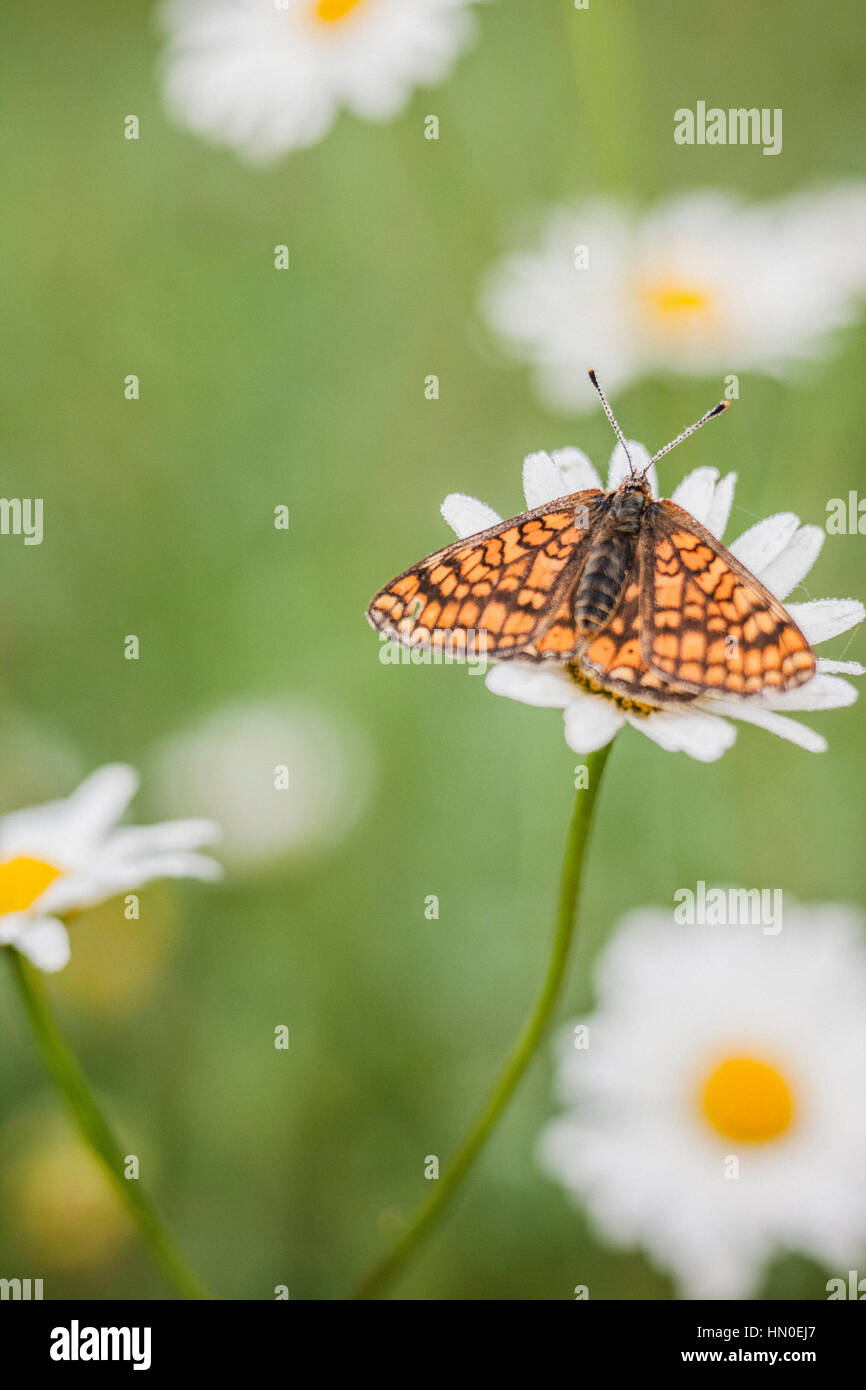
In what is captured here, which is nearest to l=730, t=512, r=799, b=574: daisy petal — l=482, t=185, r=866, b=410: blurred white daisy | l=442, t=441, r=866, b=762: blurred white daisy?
l=442, t=441, r=866, b=762: blurred white daisy

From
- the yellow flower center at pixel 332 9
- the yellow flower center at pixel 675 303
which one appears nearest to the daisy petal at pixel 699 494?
the yellow flower center at pixel 675 303

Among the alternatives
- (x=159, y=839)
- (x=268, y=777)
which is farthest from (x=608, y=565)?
(x=268, y=777)

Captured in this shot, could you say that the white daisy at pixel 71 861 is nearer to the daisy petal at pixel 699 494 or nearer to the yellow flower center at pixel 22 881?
the yellow flower center at pixel 22 881

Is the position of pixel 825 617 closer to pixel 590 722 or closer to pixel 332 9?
pixel 590 722

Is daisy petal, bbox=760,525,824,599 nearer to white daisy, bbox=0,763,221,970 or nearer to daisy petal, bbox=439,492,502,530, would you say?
daisy petal, bbox=439,492,502,530
